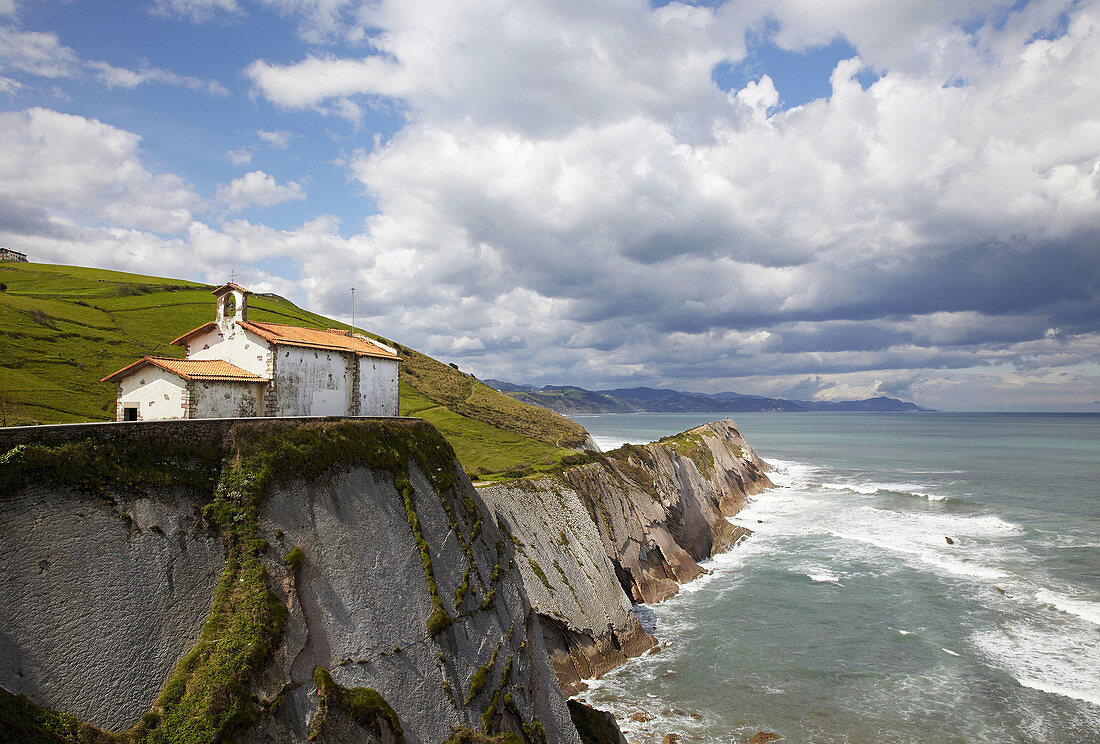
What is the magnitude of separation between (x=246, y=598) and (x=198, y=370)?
9853 millimetres

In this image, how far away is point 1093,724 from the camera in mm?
22312

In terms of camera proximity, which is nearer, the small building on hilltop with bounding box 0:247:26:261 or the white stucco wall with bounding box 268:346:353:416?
the white stucco wall with bounding box 268:346:353:416

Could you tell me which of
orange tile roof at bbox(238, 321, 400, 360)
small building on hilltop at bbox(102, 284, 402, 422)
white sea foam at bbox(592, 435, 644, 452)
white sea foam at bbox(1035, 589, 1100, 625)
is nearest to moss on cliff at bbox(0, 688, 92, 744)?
small building on hilltop at bbox(102, 284, 402, 422)

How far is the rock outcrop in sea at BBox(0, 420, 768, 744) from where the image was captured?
10867 millimetres

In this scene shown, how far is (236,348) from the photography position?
837 inches

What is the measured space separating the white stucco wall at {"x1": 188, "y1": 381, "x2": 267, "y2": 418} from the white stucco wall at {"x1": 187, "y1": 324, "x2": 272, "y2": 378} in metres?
0.83

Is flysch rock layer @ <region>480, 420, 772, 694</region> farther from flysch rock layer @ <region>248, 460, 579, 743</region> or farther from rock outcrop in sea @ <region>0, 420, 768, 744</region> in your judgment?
flysch rock layer @ <region>248, 460, 579, 743</region>

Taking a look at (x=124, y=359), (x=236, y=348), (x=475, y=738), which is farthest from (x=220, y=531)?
(x=124, y=359)

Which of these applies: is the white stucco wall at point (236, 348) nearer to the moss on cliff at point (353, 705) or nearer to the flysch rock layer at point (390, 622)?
the flysch rock layer at point (390, 622)

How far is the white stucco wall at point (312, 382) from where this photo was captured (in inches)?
834

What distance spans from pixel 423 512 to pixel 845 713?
68.6 ft

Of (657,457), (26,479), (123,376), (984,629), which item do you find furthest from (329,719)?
(657,457)

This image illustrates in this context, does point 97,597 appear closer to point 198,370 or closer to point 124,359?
point 198,370

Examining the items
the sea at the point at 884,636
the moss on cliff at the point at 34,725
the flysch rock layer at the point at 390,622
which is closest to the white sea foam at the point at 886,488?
the sea at the point at 884,636
